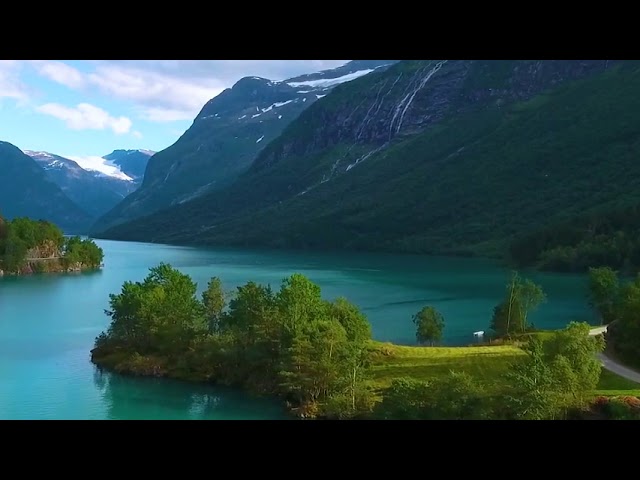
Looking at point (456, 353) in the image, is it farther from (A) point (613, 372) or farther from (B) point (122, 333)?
(B) point (122, 333)

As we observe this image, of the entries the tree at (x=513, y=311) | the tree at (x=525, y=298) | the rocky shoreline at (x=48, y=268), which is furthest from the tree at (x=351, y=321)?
the rocky shoreline at (x=48, y=268)

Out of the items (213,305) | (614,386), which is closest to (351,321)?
(213,305)

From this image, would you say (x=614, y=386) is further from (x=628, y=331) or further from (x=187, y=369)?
(x=187, y=369)

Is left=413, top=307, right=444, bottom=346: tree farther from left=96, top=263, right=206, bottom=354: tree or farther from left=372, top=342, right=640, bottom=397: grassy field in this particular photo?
left=96, top=263, right=206, bottom=354: tree

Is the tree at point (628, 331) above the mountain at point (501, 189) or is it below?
below

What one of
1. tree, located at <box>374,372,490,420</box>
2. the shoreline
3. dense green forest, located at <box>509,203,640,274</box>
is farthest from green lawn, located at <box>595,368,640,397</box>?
dense green forest, located at <box>509,203,640,274</box>

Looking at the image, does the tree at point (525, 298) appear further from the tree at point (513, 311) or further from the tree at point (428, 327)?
the tree at point (428, 327)
